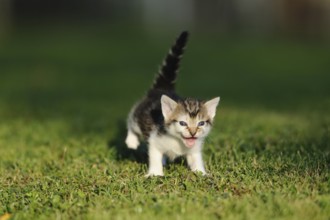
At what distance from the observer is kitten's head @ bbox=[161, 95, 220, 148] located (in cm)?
622

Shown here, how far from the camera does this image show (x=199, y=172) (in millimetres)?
6227

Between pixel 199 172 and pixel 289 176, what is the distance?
35.7 inches

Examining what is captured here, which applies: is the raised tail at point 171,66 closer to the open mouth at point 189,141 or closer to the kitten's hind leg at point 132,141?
the kitten's hind leg at point 132,141

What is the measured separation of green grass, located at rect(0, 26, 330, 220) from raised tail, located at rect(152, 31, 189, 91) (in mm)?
949

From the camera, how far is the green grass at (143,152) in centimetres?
531

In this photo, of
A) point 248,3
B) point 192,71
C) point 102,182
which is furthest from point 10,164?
point 248,3

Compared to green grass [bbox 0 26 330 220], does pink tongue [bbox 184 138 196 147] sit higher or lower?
higher

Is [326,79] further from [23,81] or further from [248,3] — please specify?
[248,3]

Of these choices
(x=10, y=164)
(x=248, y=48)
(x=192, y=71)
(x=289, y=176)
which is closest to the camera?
(x=289, y=176)

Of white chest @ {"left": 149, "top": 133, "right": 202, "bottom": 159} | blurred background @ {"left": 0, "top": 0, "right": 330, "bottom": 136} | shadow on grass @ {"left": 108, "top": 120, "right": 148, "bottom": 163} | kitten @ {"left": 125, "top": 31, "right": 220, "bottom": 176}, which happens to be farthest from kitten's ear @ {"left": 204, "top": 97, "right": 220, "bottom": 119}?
blurred background @ {"left": 0, "top": 0, "right": 330, "bottom": 136}

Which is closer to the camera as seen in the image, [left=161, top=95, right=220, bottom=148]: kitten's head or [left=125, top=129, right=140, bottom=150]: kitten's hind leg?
[left=161, top=95, right=220, bottom=148]: kitten's head

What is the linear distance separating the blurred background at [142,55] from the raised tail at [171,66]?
2.55 meters

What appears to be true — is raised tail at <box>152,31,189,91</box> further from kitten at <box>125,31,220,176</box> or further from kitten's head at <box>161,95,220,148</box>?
kitten's head at <box>161,95,220,148</box>

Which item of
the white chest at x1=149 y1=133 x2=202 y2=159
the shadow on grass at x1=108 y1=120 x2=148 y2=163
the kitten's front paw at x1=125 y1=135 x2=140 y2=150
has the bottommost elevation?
the shadow on grass at x1=108 y1=120 x2=148 y2=163
